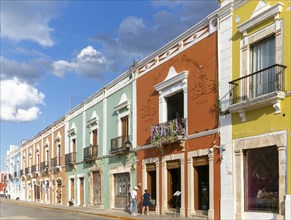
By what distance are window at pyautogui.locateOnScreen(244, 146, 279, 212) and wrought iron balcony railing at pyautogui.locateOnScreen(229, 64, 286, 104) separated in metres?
1.83

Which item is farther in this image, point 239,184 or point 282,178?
point 239,184

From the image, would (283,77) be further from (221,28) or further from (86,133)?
(86,133)

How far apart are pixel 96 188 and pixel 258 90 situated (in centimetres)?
1777

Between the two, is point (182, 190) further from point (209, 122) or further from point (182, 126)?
point (209, 122)

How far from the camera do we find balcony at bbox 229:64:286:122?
46.1ft

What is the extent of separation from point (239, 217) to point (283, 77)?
5017 mm

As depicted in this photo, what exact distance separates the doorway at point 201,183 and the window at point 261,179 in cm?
271

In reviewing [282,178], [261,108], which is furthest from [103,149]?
[282,178]

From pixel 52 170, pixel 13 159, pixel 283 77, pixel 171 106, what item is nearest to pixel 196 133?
pixel 171 106

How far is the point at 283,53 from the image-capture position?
46.4 feet

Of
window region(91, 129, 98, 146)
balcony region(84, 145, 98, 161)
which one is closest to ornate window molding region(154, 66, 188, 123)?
balcony region(84, 145, 98, 161)

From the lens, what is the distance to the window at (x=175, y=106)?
20.4 m

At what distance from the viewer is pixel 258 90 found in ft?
49.3

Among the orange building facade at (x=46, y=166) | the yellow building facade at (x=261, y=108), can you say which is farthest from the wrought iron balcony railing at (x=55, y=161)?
the yellow building facade at (x=261, y=108)
